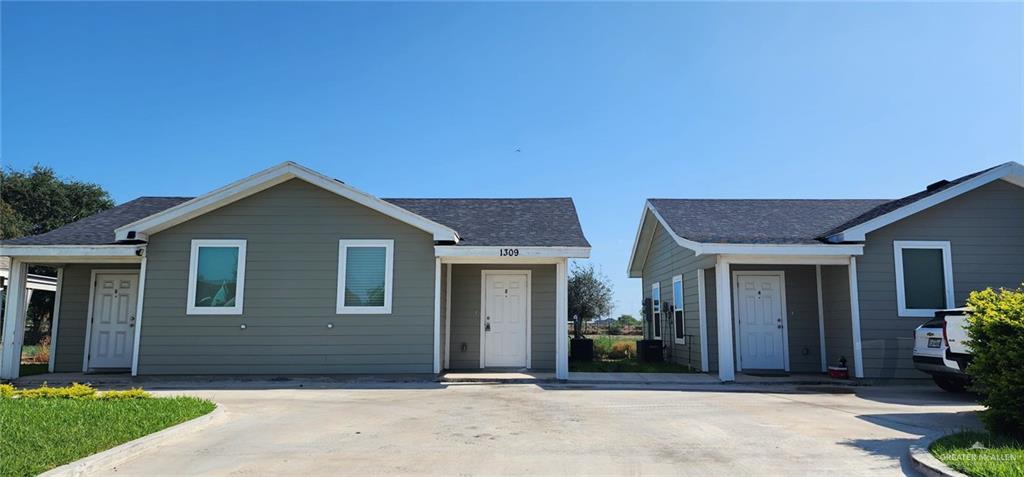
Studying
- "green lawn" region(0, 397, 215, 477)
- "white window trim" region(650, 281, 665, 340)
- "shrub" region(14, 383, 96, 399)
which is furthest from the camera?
"white window trim" region(650, 281, 665, 340)

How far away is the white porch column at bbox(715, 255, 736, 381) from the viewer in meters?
11.8

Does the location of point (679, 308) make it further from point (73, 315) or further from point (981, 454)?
point (73, 315)

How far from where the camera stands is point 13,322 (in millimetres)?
12242

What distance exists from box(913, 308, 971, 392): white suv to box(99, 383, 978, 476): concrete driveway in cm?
32

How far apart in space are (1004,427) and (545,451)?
4723mm

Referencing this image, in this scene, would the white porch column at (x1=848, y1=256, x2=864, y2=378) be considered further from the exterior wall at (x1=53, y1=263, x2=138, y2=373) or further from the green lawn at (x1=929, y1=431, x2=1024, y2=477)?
the exterior wall at (x1=53, y1=263, x2=138, y2=373)

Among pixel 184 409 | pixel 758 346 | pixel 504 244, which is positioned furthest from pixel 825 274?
pixel 184 409

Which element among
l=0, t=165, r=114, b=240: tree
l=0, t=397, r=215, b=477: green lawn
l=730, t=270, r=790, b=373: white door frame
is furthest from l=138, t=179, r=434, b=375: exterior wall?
l=0, t=165, r=114, b=240: tree

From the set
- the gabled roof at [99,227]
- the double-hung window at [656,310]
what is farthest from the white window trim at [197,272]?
the double-hung window at [656,310]

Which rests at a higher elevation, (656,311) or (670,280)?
(670,280)

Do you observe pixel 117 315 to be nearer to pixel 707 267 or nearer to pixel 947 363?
pixel 707 267

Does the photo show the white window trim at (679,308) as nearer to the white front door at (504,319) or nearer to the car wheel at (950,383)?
the white front door at (504,319)

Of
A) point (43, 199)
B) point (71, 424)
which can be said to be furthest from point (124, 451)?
point (43, 199)

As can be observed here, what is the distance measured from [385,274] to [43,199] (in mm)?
29721
